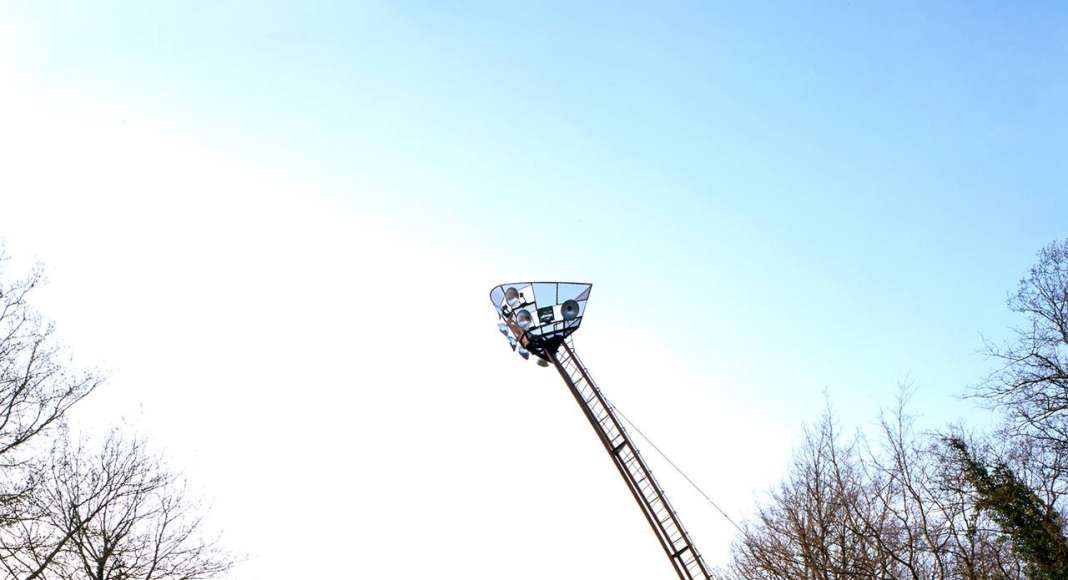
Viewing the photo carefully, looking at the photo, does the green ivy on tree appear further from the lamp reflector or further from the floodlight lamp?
the floodlight lamp

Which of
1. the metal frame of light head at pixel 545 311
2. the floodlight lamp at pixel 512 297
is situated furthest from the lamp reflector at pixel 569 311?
the floodlight lamp at pixel 512 297

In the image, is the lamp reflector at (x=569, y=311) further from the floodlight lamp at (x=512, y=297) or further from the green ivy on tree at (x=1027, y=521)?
the green ivy on tree at (x=1027, y=521)

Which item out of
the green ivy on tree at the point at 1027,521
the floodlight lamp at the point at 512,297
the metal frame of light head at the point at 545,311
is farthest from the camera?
the green ivy on tree at the point at 1027,521

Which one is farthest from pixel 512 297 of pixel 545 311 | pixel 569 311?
pixel 569 311

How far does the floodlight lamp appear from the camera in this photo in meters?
18.3

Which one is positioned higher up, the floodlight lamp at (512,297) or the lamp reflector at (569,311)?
the floodlight lamp at (512,297)

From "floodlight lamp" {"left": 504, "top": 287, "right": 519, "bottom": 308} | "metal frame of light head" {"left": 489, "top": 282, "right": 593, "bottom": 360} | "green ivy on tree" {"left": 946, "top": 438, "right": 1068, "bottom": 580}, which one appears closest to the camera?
"metal frame of light head" {"left": 489, "top": 282, "right": 593, "bottom": 360}

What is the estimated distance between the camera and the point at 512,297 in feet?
60.1

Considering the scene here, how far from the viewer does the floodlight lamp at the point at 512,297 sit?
1828 centimetres

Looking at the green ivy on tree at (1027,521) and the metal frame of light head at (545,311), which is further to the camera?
the green ivy on tree at (1027,521)

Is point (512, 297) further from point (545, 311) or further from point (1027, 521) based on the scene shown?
point (1027, 521)

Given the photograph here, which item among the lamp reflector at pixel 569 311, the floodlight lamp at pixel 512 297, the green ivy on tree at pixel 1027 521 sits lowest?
the green ivy on tree at pixel 1027 521

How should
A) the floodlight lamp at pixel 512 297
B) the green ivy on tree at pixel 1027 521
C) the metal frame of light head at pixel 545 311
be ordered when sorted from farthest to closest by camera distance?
the green ivy on tree at pixel 1027 521
the floodlight lamp at pixel 512 297
the metal frame of light head at pixel 545 311

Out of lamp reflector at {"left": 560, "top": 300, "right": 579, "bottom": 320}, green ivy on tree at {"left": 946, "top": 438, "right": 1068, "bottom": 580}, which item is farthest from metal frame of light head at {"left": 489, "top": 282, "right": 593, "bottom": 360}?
green ivy on tree at {"left": 946, "top": 438, "right": 1068, "bottom": 580}
